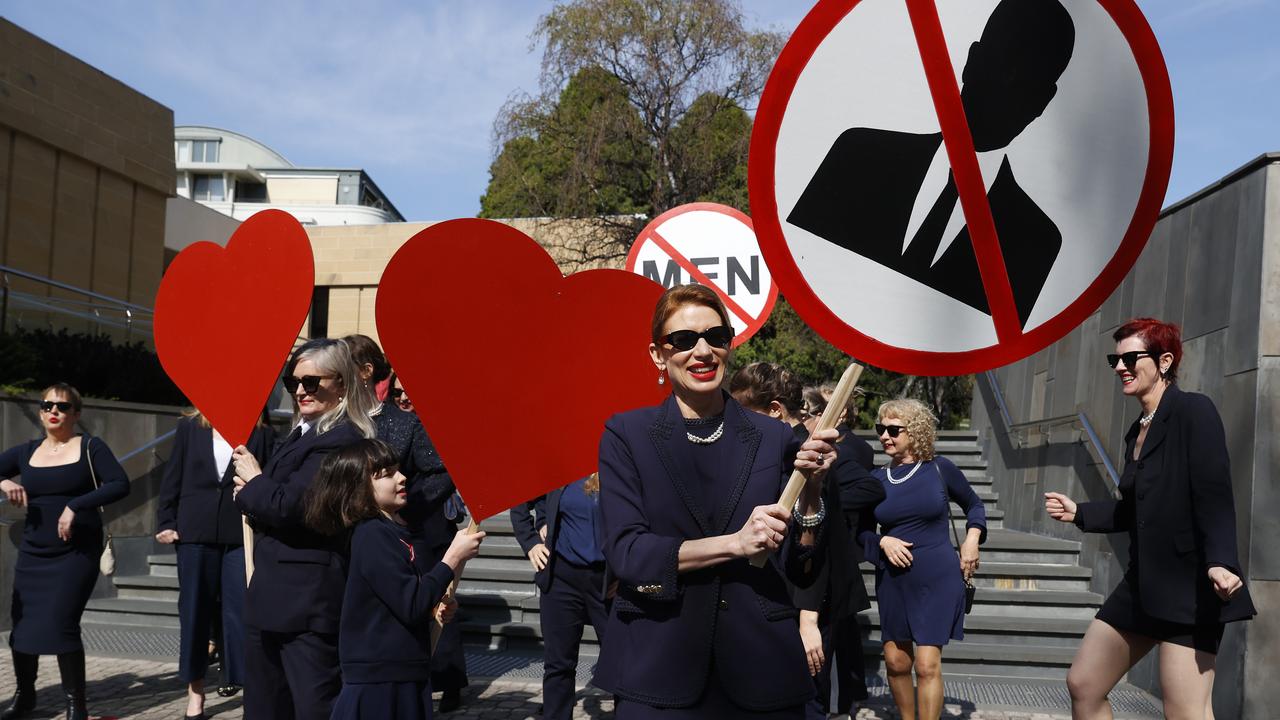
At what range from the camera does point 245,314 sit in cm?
405

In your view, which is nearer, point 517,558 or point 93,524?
point 93,524

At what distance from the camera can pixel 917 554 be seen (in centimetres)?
553

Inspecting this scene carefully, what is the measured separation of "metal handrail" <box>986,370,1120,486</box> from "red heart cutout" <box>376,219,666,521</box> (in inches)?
146

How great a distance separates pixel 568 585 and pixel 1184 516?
3070 mm

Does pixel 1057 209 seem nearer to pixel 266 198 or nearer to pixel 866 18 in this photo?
pixel 866 18

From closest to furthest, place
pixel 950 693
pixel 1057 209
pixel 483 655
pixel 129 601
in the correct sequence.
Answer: pixel 1057 209 < pixel 950 693 < pixel 483 655 < pixel 129 601

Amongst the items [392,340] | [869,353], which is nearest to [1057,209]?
[869,353]

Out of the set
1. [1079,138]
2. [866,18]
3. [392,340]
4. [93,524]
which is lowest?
[93,524]

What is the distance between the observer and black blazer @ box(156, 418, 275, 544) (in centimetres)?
667

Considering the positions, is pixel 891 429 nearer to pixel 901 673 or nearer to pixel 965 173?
pixel 901 673

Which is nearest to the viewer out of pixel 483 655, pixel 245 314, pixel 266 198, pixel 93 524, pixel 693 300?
pixel 693 300

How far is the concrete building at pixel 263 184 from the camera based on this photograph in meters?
44.0

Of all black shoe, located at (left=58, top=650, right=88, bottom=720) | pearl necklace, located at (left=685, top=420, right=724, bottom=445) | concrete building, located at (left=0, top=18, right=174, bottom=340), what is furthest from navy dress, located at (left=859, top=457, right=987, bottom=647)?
concrete building, located at (left=0, top=18, right=174, bottom=340)

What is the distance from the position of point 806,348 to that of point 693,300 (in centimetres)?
1837
